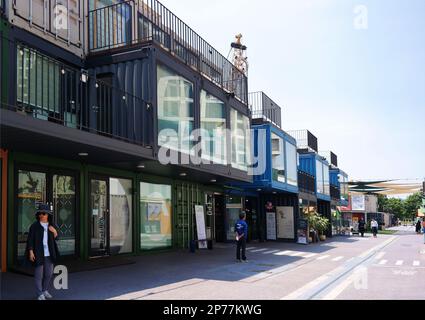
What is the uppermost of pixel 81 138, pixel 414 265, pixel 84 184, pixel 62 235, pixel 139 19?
pixel 139 19

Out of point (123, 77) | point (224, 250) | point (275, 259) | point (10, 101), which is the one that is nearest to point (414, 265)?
point (275, 259)

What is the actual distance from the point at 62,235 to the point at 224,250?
7.63 m

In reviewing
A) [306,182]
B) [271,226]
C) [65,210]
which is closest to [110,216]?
[65,210]

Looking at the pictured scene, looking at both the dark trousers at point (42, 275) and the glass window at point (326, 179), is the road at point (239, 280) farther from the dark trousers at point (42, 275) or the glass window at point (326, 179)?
the glass window at point (326, 179)

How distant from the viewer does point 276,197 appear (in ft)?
84.9

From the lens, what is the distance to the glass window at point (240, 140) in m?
17.8

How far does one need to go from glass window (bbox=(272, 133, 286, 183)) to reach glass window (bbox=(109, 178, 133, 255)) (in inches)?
354

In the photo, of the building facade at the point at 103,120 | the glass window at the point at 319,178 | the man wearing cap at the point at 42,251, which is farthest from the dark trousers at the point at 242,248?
the glass window at the point at 319,178

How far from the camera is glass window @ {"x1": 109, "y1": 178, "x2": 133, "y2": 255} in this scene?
14.4 m

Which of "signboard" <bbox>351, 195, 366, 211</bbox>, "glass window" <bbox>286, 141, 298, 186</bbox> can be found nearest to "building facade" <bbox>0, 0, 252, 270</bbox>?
"glass window" <bbox>286, 141, 298, 186</bbox>

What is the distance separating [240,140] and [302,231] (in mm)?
8211

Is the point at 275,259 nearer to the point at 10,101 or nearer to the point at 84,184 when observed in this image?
the point at 84,184

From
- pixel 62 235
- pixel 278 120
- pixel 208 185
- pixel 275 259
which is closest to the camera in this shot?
pixel 62 235

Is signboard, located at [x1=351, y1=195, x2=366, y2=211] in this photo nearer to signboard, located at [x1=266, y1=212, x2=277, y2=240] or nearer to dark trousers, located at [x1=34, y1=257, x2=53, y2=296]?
signboard, located at [x1=266, y1=212, x2=277, y2=240]
